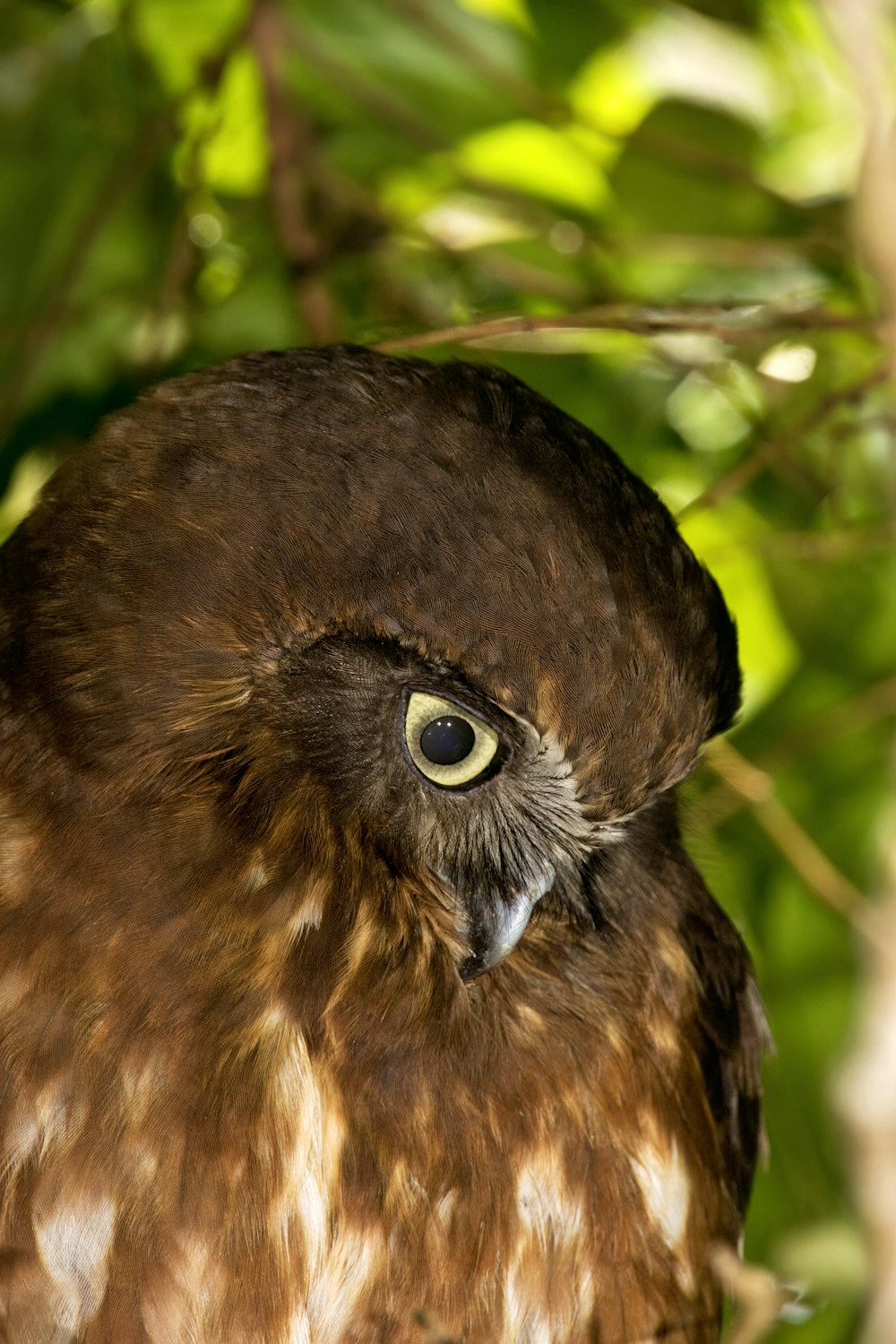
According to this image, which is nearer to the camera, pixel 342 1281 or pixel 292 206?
pixel 342 1281

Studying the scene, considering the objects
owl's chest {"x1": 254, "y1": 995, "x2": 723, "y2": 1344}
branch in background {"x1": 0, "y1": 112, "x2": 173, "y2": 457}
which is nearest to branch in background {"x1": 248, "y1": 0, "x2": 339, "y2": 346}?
branch in background {"x1": 0, "y1": 112, "x2": 173, "y2": 457}

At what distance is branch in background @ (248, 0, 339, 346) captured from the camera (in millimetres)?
2510

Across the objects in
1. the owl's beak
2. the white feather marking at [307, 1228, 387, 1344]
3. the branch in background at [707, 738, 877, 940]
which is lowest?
the white feather marking at [307, 1228, 387, 1344]

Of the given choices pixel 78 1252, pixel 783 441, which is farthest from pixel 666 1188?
pixel 783 441

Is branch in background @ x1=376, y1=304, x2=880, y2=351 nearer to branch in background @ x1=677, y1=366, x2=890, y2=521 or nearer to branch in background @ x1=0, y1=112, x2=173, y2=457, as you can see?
branch in background @ x1=677, y1=366, x2=890, y2=521

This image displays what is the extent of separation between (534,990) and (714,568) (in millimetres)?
852

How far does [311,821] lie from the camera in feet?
5.97

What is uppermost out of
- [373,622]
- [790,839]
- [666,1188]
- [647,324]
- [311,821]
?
[647,324]

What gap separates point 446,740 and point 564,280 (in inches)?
42.6

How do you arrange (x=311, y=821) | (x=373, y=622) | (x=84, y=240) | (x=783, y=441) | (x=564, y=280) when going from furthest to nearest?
(x=564, y=280) < (x=84, y=240) < (x=783, y=441) < (x=311, y=821) < (x=373, y=622)

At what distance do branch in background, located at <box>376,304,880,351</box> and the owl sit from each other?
0.06 meters

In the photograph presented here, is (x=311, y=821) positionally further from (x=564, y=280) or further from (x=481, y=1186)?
(x=564, y=280)

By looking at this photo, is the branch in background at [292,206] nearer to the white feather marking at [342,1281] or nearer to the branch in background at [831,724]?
the branch in background at [831,724]

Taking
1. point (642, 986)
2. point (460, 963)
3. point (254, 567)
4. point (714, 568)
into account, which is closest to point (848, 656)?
point (714, 568)
